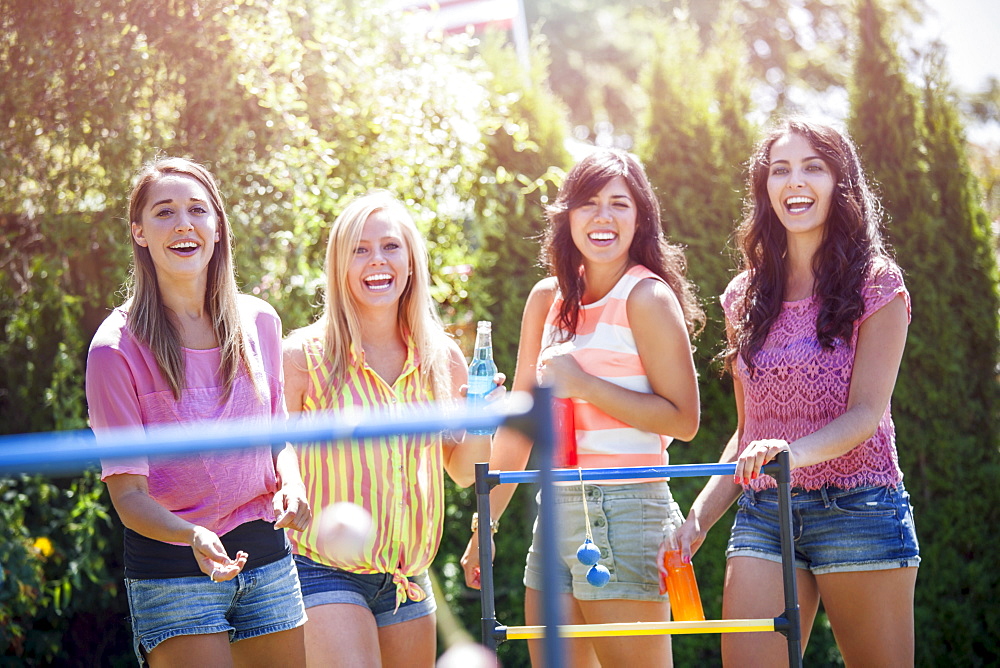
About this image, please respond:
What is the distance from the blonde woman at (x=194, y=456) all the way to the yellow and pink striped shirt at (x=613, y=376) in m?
0.88

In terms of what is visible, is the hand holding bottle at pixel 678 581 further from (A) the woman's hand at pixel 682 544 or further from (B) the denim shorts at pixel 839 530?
(B) the denim shorts at pixel 839 530

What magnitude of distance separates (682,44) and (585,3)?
17.3 m

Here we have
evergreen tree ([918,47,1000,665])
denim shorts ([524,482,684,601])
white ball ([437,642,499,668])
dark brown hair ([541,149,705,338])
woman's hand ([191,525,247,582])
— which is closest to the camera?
woman's hand ([191,525,247,582])

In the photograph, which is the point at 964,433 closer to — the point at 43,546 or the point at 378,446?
the point at 378,446

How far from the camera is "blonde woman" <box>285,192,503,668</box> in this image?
2.78 m

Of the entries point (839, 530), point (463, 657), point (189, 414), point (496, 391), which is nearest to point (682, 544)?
point (839, 530)

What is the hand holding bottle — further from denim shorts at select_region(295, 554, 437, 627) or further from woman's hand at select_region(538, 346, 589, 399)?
denim shorts at select_region(295, 554, 437, 627)

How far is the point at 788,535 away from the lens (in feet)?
8.20

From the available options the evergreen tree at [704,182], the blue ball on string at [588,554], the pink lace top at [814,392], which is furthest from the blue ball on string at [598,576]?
the evergreen tree at [704,182]

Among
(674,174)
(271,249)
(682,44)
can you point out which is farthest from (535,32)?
(271,249)

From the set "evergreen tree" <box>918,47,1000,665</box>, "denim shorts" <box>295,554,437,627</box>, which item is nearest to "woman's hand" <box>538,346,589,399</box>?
"denim shorts" <box>295,554,437,627</box>

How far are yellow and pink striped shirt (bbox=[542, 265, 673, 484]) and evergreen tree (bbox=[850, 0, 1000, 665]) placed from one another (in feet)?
7.58

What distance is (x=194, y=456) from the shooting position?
7.41 feet

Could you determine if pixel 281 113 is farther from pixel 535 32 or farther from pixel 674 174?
pixel 674 174
